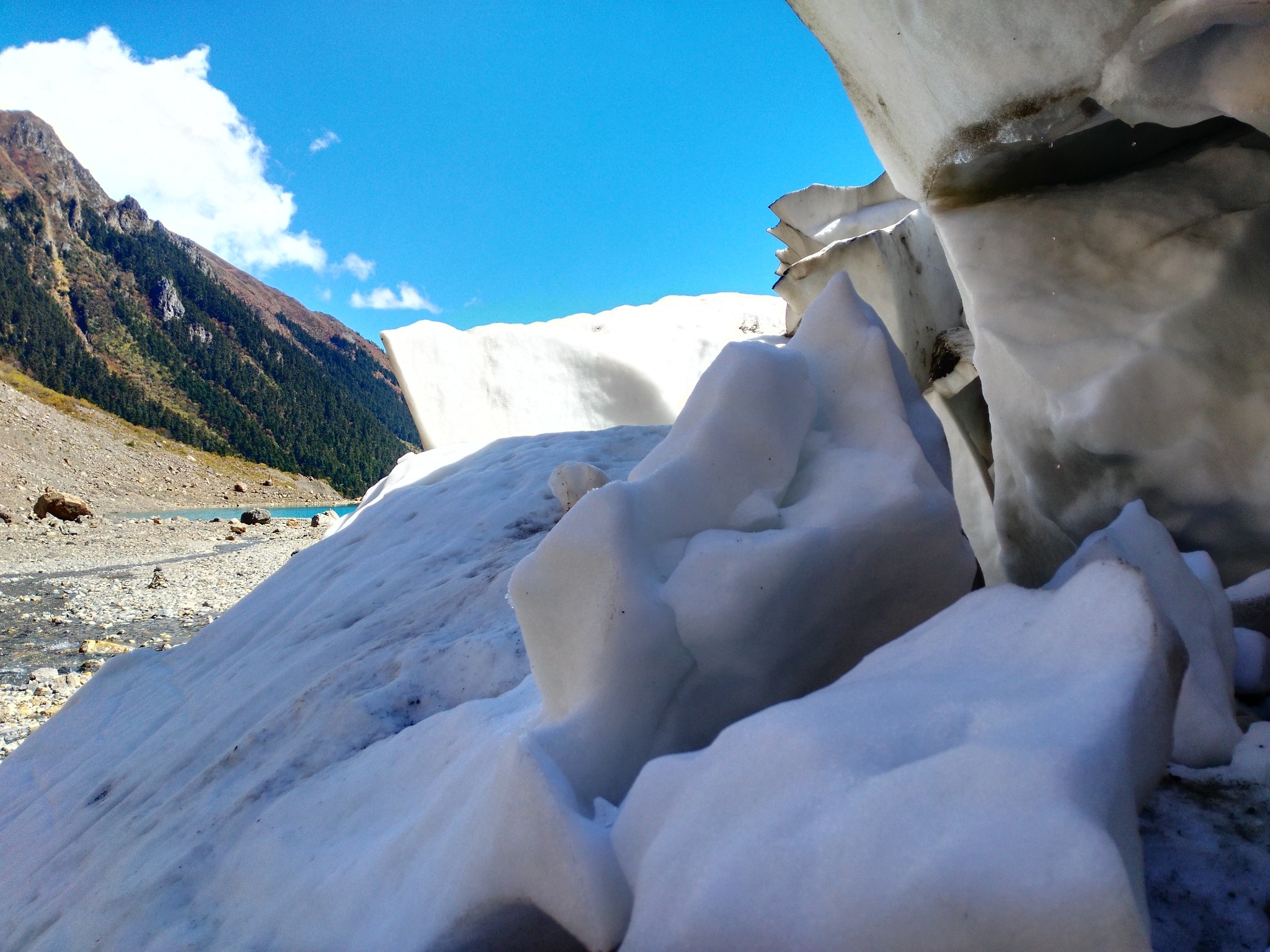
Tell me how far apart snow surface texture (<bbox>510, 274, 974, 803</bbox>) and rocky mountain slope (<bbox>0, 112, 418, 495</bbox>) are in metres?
57.9

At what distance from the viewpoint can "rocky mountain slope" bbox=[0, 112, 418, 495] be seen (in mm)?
55719

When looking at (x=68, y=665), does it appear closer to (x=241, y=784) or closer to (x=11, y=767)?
(x=11, y=767)

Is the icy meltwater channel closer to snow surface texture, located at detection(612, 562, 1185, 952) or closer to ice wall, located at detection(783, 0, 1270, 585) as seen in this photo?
ice wall, located at detection(783, 0, 1270, 585)

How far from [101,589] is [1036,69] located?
1051cm

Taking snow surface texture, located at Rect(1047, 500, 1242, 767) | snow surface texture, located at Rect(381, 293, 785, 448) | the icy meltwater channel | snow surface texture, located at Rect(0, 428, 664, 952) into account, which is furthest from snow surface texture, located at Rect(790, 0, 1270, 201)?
the icy meltwater channel

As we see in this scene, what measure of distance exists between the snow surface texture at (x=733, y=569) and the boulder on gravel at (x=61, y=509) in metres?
18.4

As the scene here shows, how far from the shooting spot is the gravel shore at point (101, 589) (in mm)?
5293

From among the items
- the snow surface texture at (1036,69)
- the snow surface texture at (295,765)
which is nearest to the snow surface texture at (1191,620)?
the snow surface texture at (1036,69)

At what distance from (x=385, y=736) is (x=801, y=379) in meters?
1.46

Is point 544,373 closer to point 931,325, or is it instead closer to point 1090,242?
point 931,325

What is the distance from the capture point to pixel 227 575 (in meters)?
9.84

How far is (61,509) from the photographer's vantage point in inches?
629

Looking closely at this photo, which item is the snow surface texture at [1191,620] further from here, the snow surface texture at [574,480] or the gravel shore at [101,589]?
the gravel shore at [101,589]

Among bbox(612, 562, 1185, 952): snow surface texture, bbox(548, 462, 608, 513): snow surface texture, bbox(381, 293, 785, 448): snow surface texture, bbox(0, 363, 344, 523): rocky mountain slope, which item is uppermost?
bbox(0, 363, 344, 523): rocky mountain slope
